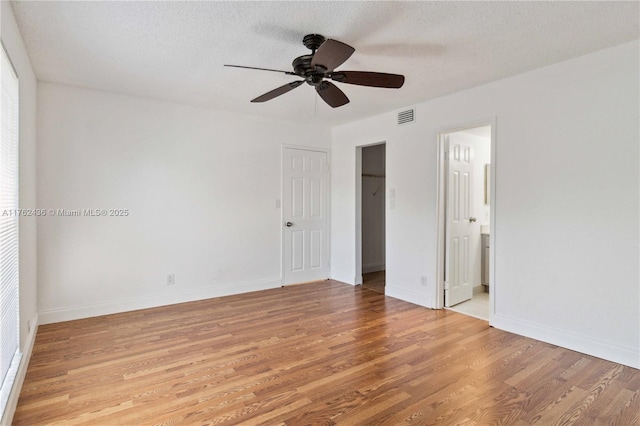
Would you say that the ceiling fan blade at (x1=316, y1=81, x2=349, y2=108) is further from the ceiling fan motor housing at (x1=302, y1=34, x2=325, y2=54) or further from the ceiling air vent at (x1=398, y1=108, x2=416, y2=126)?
the ceiling air vent at (x1=398, y1=108, x2=416, y2=126)

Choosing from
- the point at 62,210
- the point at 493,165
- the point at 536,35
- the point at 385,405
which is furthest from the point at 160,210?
the point at 536,35

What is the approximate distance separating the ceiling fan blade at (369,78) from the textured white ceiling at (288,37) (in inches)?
11.3

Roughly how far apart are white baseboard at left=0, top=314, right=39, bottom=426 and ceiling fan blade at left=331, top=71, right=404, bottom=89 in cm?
286

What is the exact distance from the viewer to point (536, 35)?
8.31ft

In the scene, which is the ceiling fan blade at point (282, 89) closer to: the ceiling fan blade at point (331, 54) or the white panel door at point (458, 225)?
the ceiling fan blade at point (331, 54)

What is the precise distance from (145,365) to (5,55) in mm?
2297

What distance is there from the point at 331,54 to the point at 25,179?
2.65 m

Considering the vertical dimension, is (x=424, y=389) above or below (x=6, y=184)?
below

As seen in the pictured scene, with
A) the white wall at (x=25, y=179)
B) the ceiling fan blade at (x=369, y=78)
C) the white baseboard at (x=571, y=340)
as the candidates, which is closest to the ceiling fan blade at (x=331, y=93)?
the ceiling fan blade at (x=369, y=78)

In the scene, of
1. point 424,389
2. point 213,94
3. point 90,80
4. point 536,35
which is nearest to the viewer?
point 424,389

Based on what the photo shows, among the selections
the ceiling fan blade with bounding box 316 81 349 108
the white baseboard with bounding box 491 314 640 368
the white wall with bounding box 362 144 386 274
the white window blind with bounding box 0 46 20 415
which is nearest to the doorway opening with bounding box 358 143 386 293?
the white wall with bounding box 362 144 386 274

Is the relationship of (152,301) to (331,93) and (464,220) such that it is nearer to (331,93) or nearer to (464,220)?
(331,93)

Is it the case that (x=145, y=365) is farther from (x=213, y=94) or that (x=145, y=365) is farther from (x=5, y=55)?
(x=213, y=94)

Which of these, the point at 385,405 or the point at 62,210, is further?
the point at 62,210
